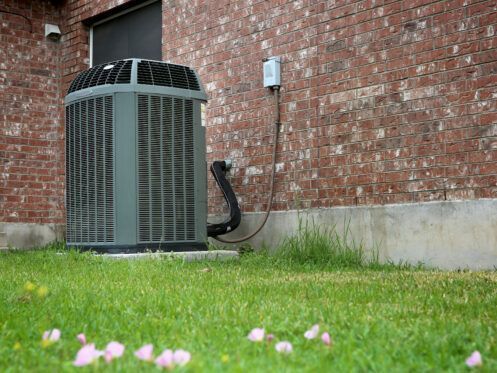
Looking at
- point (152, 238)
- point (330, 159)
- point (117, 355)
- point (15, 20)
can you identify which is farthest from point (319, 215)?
point (15, 20)

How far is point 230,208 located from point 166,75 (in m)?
1.27

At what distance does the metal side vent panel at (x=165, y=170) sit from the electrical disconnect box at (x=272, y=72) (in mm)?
832

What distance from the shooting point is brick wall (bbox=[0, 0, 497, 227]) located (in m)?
4.63

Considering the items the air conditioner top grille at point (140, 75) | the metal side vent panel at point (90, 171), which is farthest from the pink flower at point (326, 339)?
the air conditioner top grille at point (140, 75)

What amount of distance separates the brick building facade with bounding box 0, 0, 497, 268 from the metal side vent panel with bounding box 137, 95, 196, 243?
86 cm

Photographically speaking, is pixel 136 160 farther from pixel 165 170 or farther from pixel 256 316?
pixel 256 316

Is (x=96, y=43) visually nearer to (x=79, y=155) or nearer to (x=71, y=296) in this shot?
(x=79, y=155)

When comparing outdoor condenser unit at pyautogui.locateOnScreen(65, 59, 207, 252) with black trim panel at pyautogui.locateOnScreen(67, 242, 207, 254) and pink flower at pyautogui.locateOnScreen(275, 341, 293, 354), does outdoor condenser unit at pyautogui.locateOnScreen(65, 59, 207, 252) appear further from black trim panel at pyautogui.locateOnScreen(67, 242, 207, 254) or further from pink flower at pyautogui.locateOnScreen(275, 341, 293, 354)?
pink flower at pyautogui.locateOnScreen(275, 341, 293, 354)

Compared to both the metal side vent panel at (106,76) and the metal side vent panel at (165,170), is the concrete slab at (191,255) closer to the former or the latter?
the metal side vent panel at (165,170)

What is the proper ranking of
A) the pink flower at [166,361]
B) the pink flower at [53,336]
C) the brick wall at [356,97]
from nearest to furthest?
the pink flower at [166,361]
the pink flower at [53,336]
the brick wall at [356,97]

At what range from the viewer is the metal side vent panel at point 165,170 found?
5203 mm

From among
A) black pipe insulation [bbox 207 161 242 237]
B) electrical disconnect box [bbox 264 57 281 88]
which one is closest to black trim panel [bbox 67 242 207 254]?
black pipe insulation [bbox 207 161 242 237]

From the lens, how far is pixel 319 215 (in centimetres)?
550

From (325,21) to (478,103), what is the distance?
1560 mm
